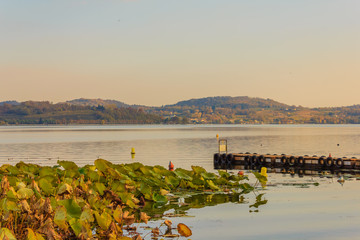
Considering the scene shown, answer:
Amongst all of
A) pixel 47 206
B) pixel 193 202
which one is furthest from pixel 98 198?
pixel 193 202

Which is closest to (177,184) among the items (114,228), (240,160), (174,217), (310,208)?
(174,217)

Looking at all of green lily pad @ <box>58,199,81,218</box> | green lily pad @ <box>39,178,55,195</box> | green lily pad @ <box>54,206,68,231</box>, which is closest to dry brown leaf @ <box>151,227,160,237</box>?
green lily pad @ <box>58,199,81,218</box>

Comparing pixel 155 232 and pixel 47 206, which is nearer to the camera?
pixel 47 206

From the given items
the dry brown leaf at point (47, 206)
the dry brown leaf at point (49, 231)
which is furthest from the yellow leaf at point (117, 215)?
the dry brown leaf at point (49, 231)

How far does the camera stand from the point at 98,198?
18484mm

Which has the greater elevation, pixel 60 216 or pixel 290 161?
pixel 60 216

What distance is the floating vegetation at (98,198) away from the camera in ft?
46.5

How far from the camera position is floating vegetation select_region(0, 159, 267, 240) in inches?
558

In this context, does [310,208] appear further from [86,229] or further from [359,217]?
[86,229]

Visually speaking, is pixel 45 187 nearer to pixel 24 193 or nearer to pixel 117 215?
pixel 24 193

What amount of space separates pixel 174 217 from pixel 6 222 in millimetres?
7788

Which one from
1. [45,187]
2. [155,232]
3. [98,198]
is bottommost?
[155,232]

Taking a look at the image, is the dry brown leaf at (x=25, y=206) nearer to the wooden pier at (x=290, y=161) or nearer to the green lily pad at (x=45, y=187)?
the green lily pad at (x=45, y=187)

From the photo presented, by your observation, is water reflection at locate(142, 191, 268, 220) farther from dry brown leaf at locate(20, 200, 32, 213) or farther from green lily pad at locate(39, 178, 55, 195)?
dry brown leaf at locate(20, 200, 32, 213)
